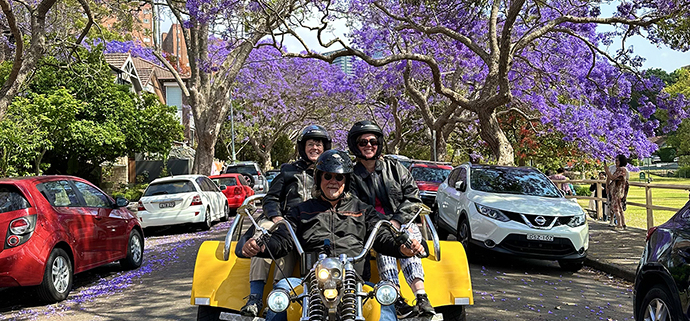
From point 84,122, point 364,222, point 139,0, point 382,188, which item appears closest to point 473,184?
point 382,188

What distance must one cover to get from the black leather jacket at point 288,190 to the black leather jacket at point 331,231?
2.53 feet

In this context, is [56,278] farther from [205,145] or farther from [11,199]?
[205,145]

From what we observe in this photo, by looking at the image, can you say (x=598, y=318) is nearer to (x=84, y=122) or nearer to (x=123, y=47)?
(x=84, y=122)

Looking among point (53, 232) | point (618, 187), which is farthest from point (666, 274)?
point (618, 187)

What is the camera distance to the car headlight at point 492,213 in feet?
33.0

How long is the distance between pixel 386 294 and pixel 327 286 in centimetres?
34

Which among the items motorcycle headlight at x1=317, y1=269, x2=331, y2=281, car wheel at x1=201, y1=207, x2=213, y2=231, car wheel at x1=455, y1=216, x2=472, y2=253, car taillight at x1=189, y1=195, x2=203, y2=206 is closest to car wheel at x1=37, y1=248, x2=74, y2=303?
motorcycle headlight at x1=317, y1=269, x2=331, y2=281

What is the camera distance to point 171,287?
28.6ft

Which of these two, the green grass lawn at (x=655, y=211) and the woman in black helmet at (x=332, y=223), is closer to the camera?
the woman in black helmet at (x=332, y=223)

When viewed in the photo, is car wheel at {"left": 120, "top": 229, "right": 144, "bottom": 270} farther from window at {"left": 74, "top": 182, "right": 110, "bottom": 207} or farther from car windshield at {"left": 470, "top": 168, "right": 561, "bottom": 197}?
car windshield at {"left": 470, "top": 168, "right": 561, "bottom": 197}

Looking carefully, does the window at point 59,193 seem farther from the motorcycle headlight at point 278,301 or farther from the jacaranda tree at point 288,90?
the jacaranda tree at point 288,90

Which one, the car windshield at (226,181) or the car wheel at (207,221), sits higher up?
the car windshield at (226,181)

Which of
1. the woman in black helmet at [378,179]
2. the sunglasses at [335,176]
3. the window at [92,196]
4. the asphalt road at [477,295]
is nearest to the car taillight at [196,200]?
the asphalt road at [477,295]

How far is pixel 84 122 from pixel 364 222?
22.4 m
